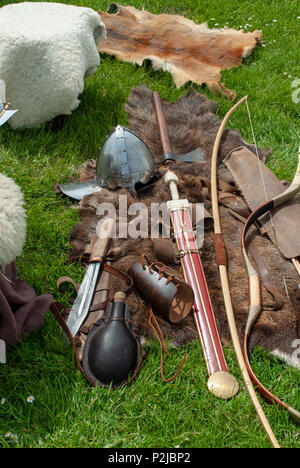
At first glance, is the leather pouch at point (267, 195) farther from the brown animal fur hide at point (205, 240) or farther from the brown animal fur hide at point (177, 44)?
the brown animal fur hide at point (177, 44)

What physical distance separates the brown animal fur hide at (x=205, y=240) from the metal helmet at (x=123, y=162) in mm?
99

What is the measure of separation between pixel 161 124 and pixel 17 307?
7.07 feet

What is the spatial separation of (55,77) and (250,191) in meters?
1.81

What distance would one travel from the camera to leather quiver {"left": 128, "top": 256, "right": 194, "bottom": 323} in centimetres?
244

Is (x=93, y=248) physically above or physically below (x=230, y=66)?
below

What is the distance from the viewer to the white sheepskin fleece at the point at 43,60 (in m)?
3.55

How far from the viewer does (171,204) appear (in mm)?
3006

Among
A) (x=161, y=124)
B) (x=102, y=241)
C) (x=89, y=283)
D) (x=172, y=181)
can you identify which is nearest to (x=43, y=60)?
(x=161, y=124)

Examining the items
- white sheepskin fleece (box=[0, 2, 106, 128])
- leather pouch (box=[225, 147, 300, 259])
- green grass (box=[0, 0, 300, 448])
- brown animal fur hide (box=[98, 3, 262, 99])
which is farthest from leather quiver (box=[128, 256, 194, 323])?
brown animal fur hide (box=[98, 3, 262, 99])

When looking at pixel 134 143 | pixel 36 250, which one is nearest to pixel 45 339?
pixel 36 250

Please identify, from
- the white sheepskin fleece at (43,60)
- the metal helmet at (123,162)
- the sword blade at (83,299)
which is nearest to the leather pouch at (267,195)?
the metal helmet at (123,162)

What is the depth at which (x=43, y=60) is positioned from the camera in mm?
3582

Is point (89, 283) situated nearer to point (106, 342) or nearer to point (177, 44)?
point (106, 342)

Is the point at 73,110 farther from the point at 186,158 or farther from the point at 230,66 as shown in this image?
the point at 230,66
